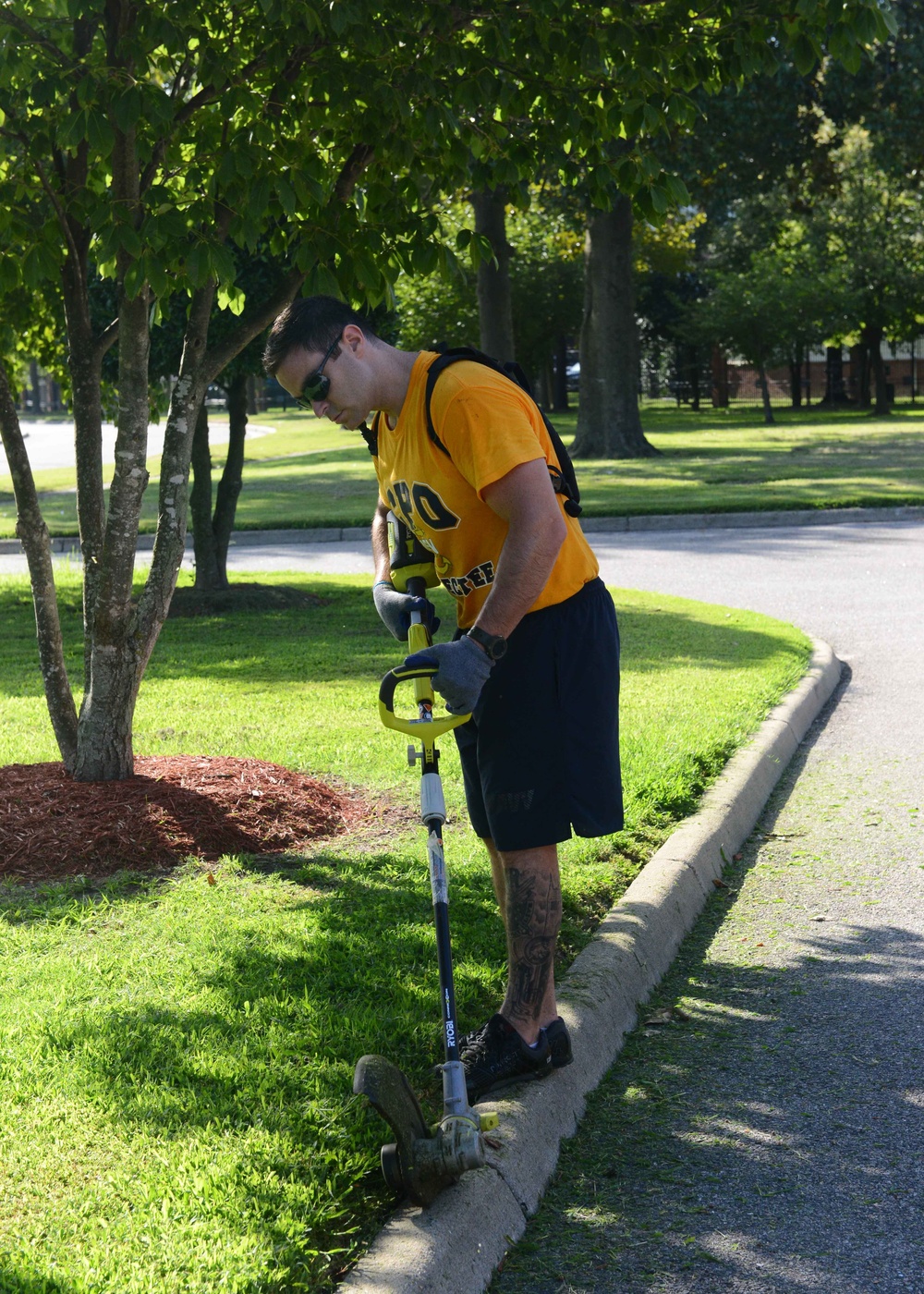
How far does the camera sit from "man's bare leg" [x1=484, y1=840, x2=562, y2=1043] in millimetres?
3523

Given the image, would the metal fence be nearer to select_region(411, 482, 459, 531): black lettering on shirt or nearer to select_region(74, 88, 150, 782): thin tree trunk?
select_region(74, 88, 150, 782): thin tree trunk

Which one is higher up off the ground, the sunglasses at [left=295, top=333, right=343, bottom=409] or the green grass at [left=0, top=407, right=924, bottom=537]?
the sunglasses at [left=295, top=333, right=343, bottom=409]

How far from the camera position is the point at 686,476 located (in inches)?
930

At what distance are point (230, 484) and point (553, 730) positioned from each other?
31.1 feet

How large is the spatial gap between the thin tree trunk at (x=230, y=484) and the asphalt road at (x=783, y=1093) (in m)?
6.94

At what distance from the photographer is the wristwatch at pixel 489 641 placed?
3.21 metres

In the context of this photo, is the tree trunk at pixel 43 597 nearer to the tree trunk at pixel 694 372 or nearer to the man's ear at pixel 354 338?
the man's ear at pixel 354 338

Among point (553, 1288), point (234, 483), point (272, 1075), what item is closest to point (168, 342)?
point (234, 483)

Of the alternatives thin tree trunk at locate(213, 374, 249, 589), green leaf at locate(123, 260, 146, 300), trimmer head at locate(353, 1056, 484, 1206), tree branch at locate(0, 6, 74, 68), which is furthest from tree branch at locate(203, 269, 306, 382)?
thin tree trunk at locate(213, 374, 249, 589)

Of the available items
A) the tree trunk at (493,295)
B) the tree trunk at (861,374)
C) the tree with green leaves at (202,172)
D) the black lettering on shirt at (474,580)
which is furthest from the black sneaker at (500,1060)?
the tree trunk at (861,374)

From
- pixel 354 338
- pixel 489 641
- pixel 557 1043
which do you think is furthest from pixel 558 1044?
pixel 354 338

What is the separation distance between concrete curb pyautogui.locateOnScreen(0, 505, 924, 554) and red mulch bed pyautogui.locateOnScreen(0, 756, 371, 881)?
1107cm

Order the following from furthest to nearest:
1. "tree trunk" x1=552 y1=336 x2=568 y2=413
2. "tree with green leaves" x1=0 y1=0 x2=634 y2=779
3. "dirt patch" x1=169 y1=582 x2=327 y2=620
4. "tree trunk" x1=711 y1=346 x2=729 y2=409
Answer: "tree trunk" x1=711 y1=346 x2=729 y2=409 < "tree trunk" x1=552 y1=336 x2=568 y2=413 < "dirt patch" x1=169 y1=582 x2=327 y2=620 < "tree with green leaves" x1=0 y1=0 x2=634 y2=779

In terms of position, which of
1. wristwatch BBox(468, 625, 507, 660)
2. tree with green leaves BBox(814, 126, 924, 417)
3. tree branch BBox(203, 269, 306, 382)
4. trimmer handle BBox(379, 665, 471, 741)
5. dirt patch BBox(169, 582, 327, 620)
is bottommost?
dirt patch BBox(169, 582, 327, 620)
